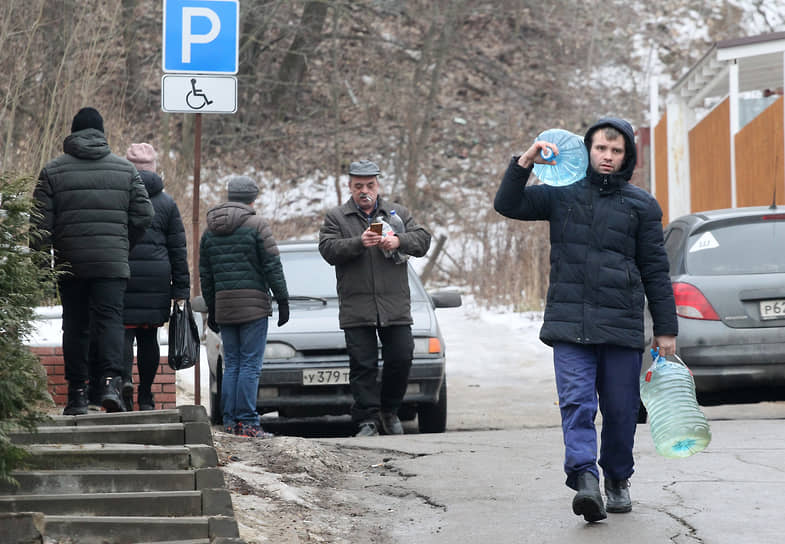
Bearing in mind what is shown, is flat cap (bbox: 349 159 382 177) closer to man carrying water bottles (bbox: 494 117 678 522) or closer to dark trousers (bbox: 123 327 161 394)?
dark trousers (bbox: 123 327 161 394)

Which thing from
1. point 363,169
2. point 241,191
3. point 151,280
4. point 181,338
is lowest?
point 181,338

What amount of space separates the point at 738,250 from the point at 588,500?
170 inches

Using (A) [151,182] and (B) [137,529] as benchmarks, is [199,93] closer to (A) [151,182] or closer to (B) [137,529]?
(A) [151,182]

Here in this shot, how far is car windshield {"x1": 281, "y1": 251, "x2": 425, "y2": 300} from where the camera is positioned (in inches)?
427

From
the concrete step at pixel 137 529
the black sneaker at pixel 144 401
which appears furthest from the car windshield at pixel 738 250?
the concrete step at pixel 137 529

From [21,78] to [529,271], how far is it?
30.4 ft

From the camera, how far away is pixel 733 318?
923 cm

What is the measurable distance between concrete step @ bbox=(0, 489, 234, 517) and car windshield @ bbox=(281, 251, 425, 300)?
547cm

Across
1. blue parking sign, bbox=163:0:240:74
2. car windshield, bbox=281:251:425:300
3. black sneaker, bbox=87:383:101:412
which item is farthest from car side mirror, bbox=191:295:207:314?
black sneaker, bbox=87:383:101:412

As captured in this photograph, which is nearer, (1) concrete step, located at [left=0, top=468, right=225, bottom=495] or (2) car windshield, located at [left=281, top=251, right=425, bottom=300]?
(1) concrete step, located at [left=0, top=468, right=225, bottom=495]

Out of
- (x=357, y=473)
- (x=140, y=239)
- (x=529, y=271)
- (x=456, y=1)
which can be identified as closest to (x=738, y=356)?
(x=357, y=473)

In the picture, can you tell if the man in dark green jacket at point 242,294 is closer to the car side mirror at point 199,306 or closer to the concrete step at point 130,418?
the car side mirror at point 199,306

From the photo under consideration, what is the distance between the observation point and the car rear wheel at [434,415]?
10.0 meters

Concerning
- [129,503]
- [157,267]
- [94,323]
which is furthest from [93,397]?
[129,503]
